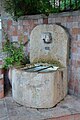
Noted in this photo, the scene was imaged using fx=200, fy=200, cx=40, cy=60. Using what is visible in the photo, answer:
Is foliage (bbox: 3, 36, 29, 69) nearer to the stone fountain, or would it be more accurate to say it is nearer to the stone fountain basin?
the stone fountain

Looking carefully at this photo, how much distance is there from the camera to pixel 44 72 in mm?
2793

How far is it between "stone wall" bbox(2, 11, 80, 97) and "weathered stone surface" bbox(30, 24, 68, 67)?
116 mm

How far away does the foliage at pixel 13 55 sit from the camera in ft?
11.3

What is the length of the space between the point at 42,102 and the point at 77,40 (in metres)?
1.09

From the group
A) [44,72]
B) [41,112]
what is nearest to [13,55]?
[44,72]

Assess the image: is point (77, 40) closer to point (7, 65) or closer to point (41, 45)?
point (41, 45)

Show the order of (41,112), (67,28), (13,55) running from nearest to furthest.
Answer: (41,112) → (67,28) → (13,55)

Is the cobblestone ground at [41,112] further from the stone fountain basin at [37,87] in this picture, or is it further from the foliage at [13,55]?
the foliage at [13,55]

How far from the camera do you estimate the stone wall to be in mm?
3104

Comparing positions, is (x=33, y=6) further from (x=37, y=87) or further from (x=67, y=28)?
(x=37, y=87)

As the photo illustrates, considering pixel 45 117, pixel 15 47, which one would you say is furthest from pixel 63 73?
pixel 15 47

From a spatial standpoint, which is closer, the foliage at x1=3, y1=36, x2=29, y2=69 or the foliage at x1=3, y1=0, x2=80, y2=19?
the foliage at x1=3, y1=36, x2=29, y2=69

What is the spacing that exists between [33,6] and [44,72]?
154 cm

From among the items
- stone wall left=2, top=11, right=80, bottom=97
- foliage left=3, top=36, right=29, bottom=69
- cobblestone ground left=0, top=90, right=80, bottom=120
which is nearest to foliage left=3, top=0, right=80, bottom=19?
stone wall left=2, top=11, right=80, bottom=97
